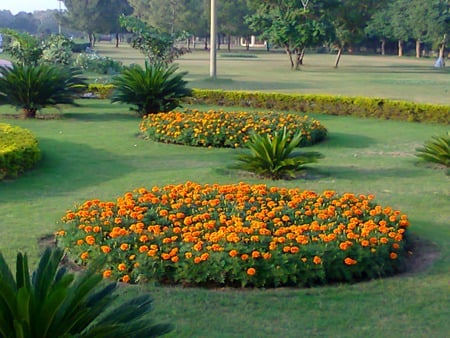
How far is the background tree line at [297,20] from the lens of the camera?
35.6 m

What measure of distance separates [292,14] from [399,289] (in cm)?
3189

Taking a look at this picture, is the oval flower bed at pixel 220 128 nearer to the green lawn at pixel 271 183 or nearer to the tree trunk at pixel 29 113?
the green lawn at pixel 271 183

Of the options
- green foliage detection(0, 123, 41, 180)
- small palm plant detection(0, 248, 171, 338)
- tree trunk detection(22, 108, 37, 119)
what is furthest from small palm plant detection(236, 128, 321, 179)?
tree trunk detection(22, 108, 37, 119)

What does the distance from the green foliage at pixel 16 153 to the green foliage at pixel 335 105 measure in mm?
9418

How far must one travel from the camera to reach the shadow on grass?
818 centimetres

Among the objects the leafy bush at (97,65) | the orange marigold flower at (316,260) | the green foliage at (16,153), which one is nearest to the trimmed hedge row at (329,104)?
the green foliage at (16,153)

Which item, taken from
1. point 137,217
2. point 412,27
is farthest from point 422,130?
point 412,27

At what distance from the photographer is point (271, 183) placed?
8.67 m


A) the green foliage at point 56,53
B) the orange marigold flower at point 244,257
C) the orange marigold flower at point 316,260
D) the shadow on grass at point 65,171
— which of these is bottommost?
the shadow on grass at point 65,171

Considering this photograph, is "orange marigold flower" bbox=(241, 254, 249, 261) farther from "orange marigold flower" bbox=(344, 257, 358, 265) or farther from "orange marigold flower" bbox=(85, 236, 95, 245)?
"orange marigold flower" bbox=(85, 236, 95, 245)

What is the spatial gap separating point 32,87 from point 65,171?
584 centimetres

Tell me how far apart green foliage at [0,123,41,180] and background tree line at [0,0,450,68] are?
2090 cm

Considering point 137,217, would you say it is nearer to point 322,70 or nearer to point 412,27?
point 322,70

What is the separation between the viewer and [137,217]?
18.8 feet
